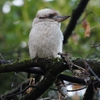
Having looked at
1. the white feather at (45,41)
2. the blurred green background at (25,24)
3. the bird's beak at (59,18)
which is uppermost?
the blurred green background at (25,24)

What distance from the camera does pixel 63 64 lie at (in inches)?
130

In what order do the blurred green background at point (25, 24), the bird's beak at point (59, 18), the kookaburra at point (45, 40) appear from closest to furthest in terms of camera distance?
the kookaburra at point (45, 40) < the bird's beak at point (59, 18) < the blurred green background at point (25, 24)

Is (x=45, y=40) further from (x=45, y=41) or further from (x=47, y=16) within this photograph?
(x=47, y=16)

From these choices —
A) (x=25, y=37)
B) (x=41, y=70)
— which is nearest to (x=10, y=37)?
(x=25, y=37)

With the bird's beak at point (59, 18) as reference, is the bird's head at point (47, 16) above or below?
above

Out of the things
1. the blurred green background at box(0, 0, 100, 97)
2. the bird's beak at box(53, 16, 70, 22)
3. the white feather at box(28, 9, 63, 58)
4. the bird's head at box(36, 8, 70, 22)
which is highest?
the blurred green background at box(0, 0, 100, 97)

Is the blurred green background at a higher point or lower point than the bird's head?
higher

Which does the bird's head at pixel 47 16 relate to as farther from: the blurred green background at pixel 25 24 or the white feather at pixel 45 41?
the blurred green background at pixel 25 24

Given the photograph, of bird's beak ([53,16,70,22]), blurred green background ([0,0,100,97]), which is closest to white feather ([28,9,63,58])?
bird's beak ([53,16,70,22])

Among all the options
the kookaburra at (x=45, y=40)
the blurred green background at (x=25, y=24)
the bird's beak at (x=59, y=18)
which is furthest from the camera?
the blurred green background at (x=25, y=24)

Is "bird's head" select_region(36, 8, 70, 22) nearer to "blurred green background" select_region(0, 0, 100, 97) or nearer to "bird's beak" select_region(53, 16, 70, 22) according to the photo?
"bird's beak" select_region(53, 16, 70, 22)

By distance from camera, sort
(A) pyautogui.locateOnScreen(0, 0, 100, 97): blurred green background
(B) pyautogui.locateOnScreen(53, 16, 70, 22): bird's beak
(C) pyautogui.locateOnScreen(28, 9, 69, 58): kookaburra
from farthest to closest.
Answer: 1. (A) pyautogui.locateOnScreen(0, 0, 100, 97): blurred green background
2. (B) pyautogui.locateOnScreen(53, 16, 70, 22): bird's beak
3. (C) pyautogui.locateOnScreen(28, 9, 69, 58): kookaburra

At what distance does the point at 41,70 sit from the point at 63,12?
13.1 feet

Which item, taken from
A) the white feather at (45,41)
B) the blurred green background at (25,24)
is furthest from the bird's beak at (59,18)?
the blurred green background at (25,24)
